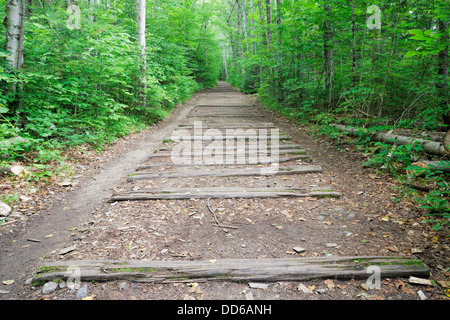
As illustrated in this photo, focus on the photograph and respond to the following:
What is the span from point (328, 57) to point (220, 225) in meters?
8.02

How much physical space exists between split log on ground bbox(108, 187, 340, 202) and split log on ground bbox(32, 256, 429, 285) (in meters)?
1.59

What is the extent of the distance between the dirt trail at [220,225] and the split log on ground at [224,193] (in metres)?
0.02

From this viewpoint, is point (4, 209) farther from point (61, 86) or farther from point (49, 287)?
point (61, 86)

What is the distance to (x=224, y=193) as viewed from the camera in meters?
4.13

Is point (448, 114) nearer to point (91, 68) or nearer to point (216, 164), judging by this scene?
point (216, 164)

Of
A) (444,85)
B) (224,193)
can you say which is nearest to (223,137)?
(224,193)

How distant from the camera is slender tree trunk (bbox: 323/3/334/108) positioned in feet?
26.0

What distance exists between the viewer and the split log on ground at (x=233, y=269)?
2.32 metres

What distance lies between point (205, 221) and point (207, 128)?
224 inches

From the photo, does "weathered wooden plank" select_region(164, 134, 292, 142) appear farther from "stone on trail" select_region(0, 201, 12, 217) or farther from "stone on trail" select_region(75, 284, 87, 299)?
"stone on trail" select_region(75, 284, 87, 299)

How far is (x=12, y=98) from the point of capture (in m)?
4.94

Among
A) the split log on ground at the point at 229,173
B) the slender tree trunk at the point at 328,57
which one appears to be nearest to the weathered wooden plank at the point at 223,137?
the split log on ground at the point at 229,173

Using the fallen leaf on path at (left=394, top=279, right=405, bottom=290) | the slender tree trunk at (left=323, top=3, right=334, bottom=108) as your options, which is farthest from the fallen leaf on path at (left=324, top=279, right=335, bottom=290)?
the slender tree trunk at (left=323, top=3, right=334, bottom=108)
